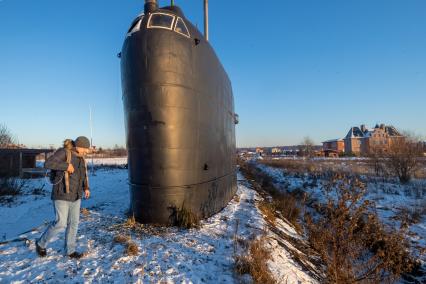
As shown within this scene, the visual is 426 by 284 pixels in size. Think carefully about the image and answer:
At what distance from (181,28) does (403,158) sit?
18.6 metres

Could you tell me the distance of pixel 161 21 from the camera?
616 centimetres

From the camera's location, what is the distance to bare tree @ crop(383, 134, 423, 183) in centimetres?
1797

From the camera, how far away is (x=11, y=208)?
10.8 meters

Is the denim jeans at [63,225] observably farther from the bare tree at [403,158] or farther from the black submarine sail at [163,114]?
the bare tree at [403,158]

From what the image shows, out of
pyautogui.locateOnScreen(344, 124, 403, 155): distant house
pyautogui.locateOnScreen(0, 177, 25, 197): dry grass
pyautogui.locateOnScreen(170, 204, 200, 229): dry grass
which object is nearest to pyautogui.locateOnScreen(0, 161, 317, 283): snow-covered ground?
pyautogui.locateOnScreen(170, 204, 200, 229): dry grass

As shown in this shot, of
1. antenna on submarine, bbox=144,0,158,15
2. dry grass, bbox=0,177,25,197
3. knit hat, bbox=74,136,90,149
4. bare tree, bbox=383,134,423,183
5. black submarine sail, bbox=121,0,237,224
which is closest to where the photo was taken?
knit hat, bbox=74,136,90,149

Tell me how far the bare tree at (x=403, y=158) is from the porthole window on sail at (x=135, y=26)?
1933cm

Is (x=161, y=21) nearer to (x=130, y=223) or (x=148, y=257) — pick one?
(x=130, y=223)

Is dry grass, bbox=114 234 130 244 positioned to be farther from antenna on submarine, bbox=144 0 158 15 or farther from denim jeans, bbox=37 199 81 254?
antenna on submarine, bbox=144 0 158 15

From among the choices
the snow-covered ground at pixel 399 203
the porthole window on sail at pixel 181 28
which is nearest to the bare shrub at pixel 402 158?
the snow-covered ground at pixel 399 203

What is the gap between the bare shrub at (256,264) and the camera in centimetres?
370

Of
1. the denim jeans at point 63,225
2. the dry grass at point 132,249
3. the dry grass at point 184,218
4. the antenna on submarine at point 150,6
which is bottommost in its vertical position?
the dry grass at point 132,249

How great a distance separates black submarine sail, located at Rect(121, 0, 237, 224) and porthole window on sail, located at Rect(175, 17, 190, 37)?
0.01m

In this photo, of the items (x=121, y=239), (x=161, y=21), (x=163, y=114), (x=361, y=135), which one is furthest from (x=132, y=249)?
(x=361, y=135)
